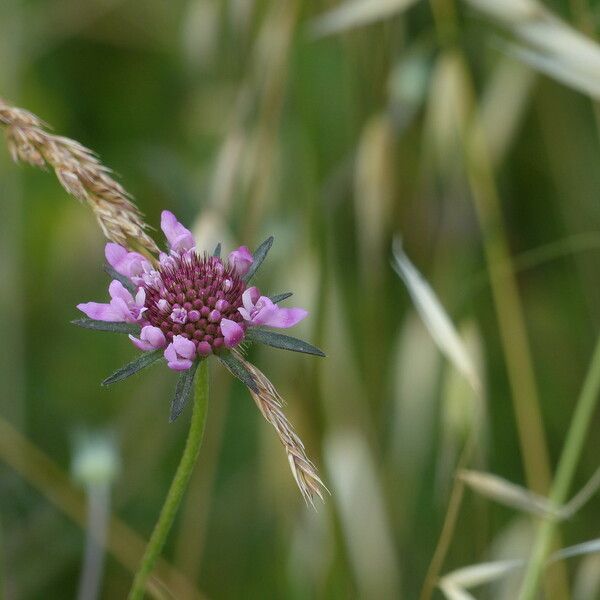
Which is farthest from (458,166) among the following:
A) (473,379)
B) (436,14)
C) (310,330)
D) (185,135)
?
(185,135)

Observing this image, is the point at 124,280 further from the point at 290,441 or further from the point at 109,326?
the point at 290,441

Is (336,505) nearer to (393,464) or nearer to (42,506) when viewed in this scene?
(393,464)

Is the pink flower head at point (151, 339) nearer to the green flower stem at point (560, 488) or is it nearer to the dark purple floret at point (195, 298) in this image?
the dark purple floret at point (195, 298)

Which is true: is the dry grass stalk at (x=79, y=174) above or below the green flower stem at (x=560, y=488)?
above

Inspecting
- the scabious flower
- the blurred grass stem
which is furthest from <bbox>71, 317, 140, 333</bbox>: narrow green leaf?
the blurred grass stem

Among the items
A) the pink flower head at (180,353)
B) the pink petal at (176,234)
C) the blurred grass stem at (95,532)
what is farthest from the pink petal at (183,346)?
the blurred grass stem at (95,532)

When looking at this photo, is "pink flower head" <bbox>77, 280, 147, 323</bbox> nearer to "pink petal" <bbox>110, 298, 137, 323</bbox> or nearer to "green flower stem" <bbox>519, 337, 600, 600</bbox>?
"pink petal" <bbox>110, 298, 137, 323</bbox>

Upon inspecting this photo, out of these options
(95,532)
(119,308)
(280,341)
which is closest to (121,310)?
(119,308)
